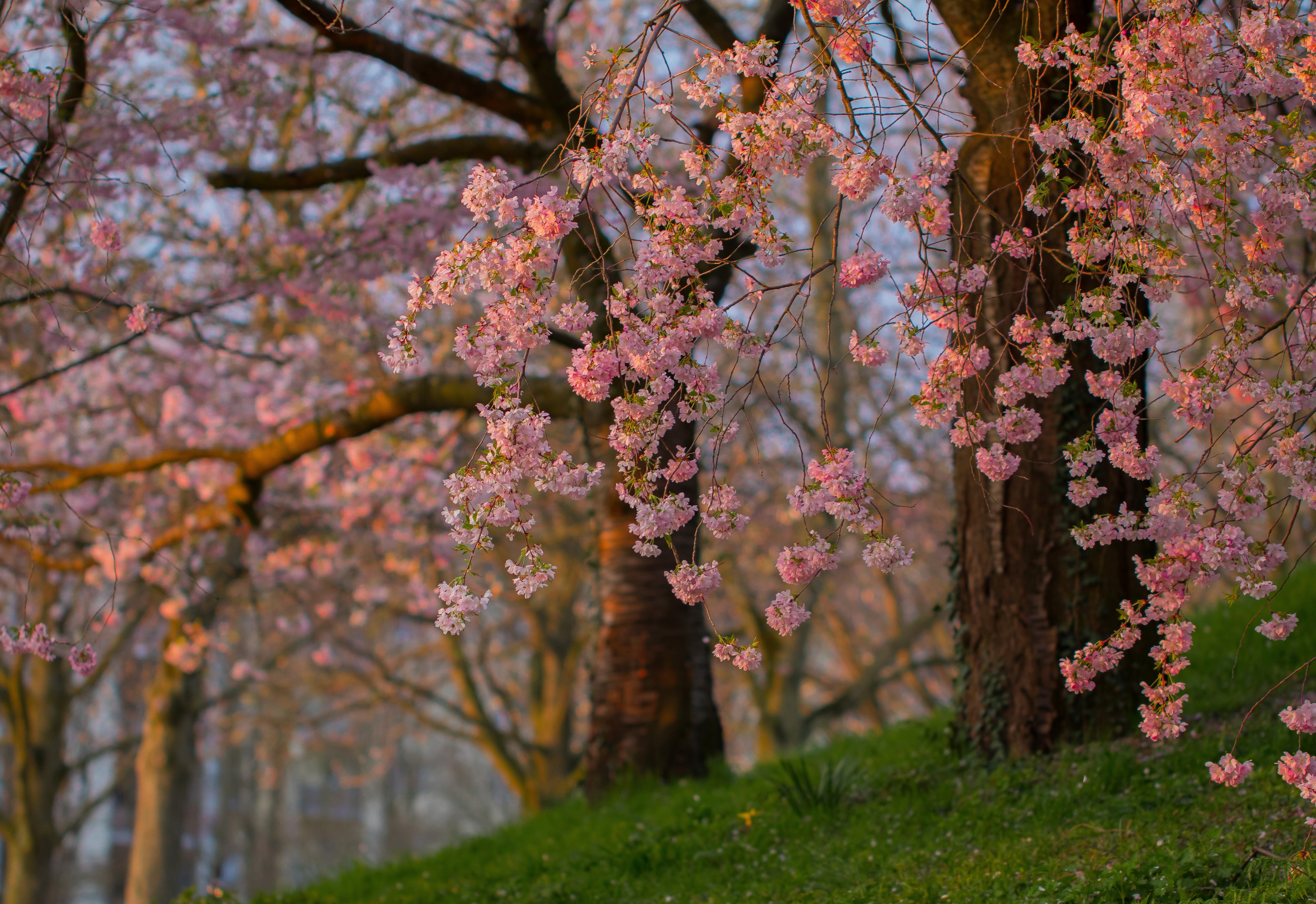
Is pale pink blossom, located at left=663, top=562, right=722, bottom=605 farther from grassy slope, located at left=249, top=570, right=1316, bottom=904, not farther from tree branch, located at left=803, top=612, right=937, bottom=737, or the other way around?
tree branch, located at left=803, top=612, right=937, bottom=737

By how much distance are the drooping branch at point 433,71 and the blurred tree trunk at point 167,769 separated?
224 inches

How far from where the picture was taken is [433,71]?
6.63m

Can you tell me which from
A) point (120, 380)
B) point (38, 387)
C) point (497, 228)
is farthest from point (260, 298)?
point (497, 228)

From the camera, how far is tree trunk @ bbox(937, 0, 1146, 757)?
490 cm

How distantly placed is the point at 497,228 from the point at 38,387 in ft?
32.8

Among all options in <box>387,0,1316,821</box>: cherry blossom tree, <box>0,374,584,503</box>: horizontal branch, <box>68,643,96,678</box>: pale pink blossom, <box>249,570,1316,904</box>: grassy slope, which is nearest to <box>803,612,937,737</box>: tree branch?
<box>249,570,1316,904</box>: grassy slope

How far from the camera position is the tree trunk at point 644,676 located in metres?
6.57

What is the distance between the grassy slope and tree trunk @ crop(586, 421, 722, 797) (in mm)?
243

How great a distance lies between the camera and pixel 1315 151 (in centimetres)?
292

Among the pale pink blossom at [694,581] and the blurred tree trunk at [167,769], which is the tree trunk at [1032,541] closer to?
the pale pink blossom at [694,581]

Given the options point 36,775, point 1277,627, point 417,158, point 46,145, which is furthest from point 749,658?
point 36,775

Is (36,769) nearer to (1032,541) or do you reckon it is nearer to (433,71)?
(433,71)

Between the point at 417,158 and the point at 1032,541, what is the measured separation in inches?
189

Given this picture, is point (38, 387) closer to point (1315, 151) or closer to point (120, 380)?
point (120, 380)
